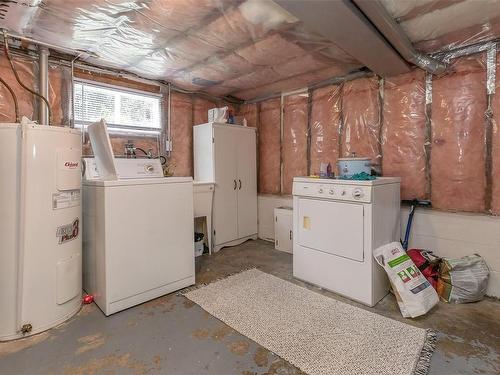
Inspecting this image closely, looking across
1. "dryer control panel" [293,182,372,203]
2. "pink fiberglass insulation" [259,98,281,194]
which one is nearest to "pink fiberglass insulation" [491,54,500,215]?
"dryer control panel" [293,182,372,203]

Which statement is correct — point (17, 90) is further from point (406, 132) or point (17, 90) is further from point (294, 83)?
point (406, 132)

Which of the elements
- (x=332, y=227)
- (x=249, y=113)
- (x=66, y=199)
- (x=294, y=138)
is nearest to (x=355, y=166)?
(x=332, y=227)

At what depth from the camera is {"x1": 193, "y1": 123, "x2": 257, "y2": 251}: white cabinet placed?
3689 millimetres

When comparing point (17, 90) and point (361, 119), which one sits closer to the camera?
point (17, 90)

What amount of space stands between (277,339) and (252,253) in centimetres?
185

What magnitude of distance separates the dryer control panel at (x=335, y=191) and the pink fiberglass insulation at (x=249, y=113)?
2054 mm

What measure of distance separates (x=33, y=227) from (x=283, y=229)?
274 centimetres

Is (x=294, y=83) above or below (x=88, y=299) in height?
above

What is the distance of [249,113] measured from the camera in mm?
4500

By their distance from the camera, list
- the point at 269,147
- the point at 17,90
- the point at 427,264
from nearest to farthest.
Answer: the point at 427,264 → the point at 17,90 → the point at 269,147

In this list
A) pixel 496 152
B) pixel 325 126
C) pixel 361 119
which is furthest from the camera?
pixel 325 126

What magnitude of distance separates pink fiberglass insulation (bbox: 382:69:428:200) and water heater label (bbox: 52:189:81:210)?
306 cm

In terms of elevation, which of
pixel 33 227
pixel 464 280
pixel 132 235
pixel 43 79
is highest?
pixel 43 79

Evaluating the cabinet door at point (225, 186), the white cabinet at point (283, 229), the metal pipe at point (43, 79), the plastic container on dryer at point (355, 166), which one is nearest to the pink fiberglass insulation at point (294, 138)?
the white cabinet at point (283, 229)
